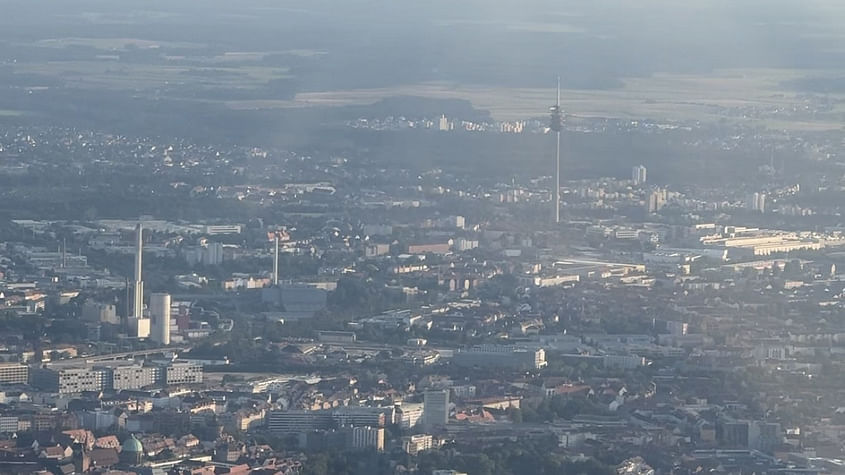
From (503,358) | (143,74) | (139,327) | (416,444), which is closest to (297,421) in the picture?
(416,444)

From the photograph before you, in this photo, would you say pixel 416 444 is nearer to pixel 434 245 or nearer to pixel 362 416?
pixel 362 416

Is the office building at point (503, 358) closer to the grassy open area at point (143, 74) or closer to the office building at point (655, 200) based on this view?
the office building at point (655, 200)

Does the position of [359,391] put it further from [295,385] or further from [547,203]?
[547,203]

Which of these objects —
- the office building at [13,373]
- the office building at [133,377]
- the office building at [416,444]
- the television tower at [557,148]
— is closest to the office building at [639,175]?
the television tower at [557,148]

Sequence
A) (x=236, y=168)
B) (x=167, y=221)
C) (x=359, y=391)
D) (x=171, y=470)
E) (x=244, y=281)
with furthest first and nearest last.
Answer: (x=236, y=168) → (x=167, y=221) → (x=244, y=281) → (x=359, y=391) → (x=171, y=470)

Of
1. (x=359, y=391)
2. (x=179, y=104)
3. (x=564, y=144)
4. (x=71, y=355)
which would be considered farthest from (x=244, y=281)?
(x=179, y=104)

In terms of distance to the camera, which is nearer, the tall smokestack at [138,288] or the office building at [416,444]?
the office building at [416,444]
